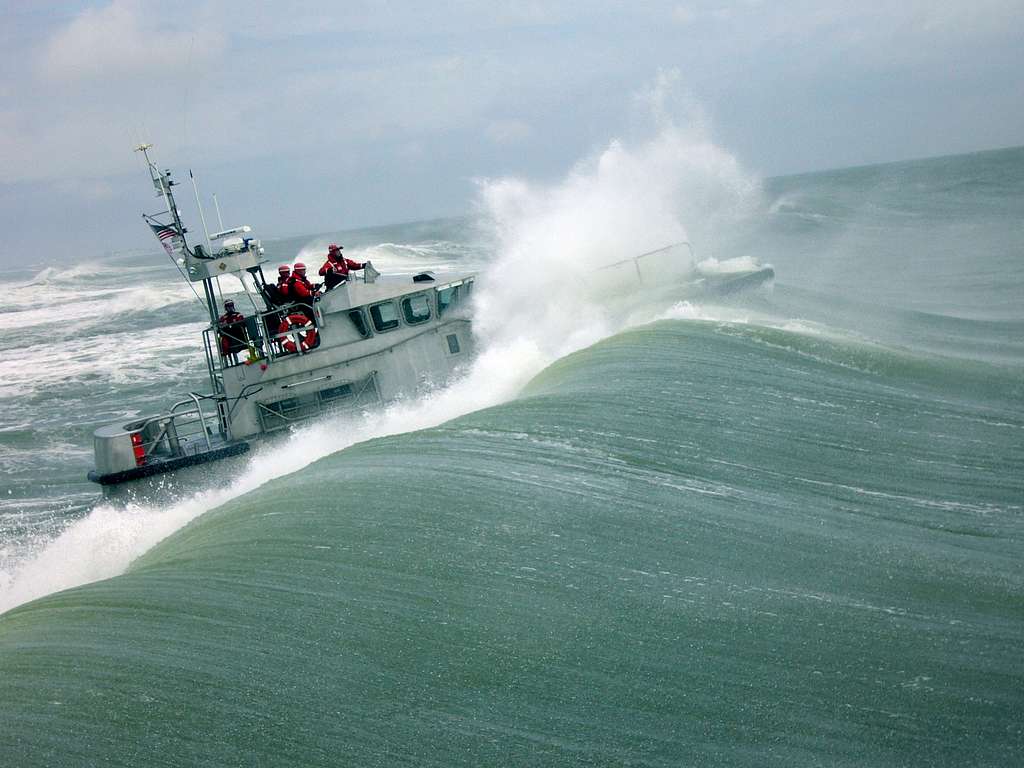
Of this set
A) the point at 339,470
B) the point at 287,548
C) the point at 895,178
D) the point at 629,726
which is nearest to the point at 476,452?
the point at 339,470

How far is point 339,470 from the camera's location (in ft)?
33.3

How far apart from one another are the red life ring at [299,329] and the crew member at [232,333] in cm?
53

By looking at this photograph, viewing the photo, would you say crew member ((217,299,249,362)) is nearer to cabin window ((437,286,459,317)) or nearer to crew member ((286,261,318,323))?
crew member ((286,261,318,323))

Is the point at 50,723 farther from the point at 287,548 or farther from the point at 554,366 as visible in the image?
the point at 554,366

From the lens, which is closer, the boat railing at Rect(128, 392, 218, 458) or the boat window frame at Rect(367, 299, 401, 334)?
the boat railing at Rect(128, 392, 218, 458)

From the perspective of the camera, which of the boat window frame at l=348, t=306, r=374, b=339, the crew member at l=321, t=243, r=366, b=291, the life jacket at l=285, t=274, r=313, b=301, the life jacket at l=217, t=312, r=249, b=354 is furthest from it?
the crew member at l=321, t=243, r=366, b=291

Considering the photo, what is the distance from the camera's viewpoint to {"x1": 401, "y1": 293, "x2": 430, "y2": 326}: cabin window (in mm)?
14422

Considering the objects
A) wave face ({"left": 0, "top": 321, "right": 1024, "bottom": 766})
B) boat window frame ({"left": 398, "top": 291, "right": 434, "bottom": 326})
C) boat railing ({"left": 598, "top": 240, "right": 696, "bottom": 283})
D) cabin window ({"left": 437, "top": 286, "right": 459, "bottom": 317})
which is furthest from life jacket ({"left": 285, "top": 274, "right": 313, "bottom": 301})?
boat railing ({"left": 598, "top": 240, "right": 696, "bottom": 283})

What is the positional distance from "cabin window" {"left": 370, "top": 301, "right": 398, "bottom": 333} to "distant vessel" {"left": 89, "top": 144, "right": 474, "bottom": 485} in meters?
0.02

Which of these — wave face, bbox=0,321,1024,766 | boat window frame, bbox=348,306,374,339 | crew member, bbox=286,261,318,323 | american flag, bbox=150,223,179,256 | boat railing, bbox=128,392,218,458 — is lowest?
wave face, bbox=0,321,1024,766

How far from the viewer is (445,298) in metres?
14.8

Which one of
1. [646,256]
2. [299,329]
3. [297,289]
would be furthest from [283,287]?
[646,256]

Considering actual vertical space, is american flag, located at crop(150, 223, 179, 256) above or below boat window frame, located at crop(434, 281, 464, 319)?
above

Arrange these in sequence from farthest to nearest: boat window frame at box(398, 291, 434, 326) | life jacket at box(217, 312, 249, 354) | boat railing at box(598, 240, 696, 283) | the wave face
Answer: boat railing at box(598, 240, 696, 283), boat window frame at box(398, 291, 434, 326), life jacket at box(217, 312, 249, 354), the wave face
